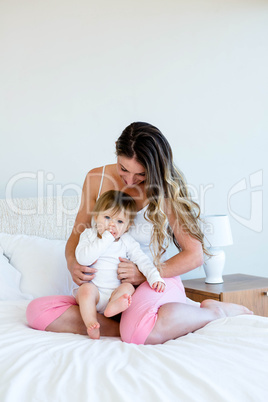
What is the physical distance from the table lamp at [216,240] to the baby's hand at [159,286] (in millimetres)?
952

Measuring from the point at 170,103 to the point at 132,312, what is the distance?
184 cm

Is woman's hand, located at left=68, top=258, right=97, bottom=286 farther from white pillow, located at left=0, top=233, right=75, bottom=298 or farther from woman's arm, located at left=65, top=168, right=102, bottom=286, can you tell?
white pillow, located at left=0, top=233, right=75, bottom=298

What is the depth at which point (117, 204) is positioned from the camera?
1.92m

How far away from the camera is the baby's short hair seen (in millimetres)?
1908

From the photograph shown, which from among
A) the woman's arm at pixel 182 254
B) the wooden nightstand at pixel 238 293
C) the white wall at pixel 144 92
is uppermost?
the white wall at pixel 144 92

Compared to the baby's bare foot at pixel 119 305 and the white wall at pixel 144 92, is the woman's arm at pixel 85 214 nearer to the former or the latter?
the baby's bare foot at pixel 119 305

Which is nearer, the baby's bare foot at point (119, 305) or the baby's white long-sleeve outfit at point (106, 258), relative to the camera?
the baby's bare foot at point (119, 305)

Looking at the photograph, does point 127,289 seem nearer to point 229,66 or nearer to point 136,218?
point 136,218

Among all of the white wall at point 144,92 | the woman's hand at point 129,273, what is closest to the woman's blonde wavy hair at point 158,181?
the woman's hand at point 129,273

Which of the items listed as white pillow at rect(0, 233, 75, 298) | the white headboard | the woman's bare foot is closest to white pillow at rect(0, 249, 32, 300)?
white pillow at rect(0, 233, 75, 298)

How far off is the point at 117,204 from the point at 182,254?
37 centimetres

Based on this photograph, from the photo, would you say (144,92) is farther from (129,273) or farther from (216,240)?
(129,273)

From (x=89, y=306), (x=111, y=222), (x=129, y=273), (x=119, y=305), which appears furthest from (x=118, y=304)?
(x=111, y=222)

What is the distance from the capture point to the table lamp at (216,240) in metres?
2.72
